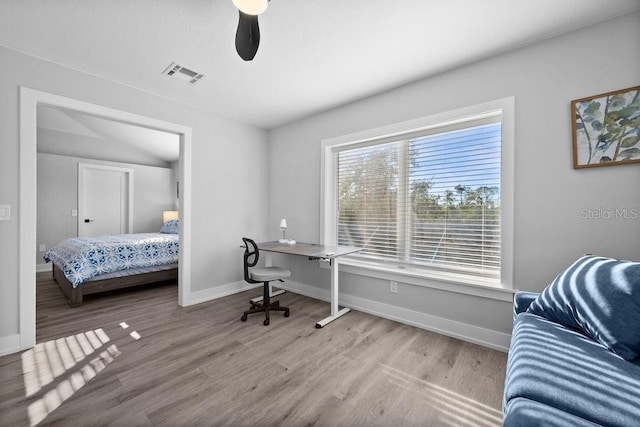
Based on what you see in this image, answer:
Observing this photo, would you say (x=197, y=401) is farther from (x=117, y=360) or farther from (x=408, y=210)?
(x=408, y=210)

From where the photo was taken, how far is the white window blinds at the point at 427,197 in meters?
2.36

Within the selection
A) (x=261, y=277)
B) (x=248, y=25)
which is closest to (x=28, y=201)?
(x=261, y=277)

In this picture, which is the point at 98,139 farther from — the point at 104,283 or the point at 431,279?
the point at 431,279

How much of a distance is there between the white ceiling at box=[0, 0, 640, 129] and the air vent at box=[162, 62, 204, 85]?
0.08 m

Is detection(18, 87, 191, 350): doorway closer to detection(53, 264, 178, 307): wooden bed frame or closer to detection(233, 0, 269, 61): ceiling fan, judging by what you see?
detection(53, 264, 178, 307): wooden bed frame

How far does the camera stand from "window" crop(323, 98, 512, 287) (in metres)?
2.33

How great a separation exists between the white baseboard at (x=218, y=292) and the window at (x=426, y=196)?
1.51 metres

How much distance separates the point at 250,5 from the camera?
1.32m

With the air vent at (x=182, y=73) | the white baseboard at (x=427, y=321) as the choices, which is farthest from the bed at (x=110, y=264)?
the air vent at (x=182, y=73)

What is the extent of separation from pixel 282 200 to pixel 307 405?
2828mm

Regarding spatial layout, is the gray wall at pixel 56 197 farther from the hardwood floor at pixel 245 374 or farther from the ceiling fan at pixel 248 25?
the ceiling fan at pixel 248 25

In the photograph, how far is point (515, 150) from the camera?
82.6 inches

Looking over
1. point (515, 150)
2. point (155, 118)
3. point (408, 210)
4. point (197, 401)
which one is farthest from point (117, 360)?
point (515, 150)

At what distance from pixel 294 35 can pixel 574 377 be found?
2.49 m
